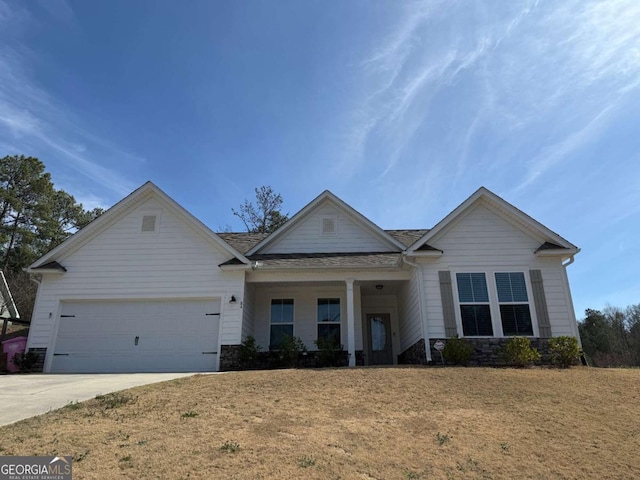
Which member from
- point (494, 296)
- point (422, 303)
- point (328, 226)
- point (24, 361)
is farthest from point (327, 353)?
point (24, 361)

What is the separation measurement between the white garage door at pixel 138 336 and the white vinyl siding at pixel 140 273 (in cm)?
32

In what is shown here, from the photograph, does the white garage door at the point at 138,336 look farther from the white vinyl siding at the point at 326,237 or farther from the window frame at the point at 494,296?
the window frame at the point at 494,296

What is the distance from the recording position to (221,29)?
11.7m

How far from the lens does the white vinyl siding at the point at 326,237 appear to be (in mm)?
15398

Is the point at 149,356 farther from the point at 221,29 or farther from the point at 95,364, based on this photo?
the point at 221,29

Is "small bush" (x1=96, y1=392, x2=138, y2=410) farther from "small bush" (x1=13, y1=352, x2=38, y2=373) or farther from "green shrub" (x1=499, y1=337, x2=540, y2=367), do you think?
"green shrub" (x1=499, y1=337, x2=540, y2=367)

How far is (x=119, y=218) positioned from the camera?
47.0 ft

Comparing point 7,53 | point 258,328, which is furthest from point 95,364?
point 7,53

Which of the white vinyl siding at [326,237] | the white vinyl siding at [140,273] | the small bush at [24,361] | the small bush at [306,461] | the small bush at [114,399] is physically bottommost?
the small bush at [306,461]

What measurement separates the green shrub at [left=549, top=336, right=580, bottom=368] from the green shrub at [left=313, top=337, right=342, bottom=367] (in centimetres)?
595

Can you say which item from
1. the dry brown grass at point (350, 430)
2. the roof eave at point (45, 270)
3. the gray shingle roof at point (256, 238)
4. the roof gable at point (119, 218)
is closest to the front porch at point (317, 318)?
the gray shingle roof at point (256, 238)

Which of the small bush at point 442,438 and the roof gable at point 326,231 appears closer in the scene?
the small bush at point 442,438

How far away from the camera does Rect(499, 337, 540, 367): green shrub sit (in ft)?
35.8

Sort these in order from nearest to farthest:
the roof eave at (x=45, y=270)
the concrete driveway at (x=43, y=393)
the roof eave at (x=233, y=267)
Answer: the concrete driveway at (x=43, y=393)
the roof eave at (x=233, y=267)
the roof eave at (x=45, y=270)
